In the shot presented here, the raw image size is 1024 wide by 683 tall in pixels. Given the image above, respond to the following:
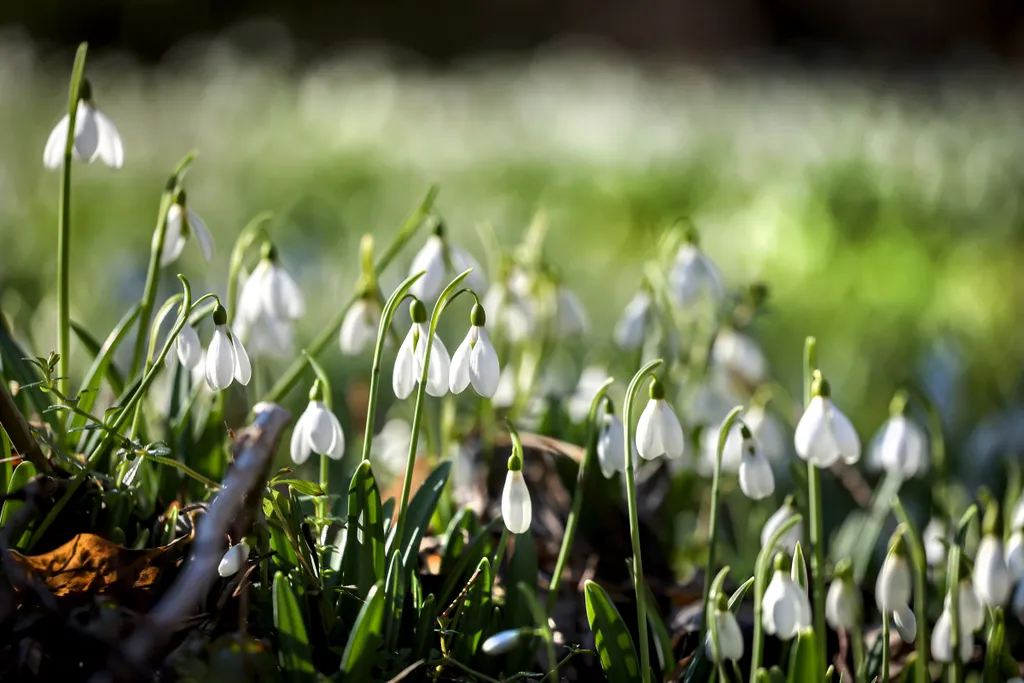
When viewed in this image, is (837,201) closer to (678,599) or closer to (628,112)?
(628,112)

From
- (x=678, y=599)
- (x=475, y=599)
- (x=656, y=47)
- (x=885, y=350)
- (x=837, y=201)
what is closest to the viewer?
(x=475, y=599)

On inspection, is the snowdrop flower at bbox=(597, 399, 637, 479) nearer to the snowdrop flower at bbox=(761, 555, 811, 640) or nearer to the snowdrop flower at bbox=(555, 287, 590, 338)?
the snowdrop flower at bbox=(761, 555, 811, 640)

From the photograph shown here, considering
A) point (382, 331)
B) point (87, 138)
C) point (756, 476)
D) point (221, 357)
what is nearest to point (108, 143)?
point (87, 138)

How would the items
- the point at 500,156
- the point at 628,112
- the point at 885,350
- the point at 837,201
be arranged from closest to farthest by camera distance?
the point at 885,350, the point at 837,201, the point at 500,156, the point at 628,112

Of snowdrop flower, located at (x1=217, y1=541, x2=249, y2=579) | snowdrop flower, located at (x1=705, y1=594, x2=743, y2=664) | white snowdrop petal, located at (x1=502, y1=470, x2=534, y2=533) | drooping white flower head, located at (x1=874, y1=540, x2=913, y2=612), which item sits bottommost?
snowdrop flower, located at (x1=705, y1=594, x2=743, y2=664)

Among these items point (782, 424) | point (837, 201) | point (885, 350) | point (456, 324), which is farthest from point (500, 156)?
point (782, 424)

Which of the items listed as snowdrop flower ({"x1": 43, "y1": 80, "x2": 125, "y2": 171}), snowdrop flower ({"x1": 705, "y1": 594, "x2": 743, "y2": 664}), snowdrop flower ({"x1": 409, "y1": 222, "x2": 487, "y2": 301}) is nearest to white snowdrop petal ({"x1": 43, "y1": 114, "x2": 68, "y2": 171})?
snowdrop flower ({"x1": 43, "y1": 80, "x2": 125, "y2": 171})

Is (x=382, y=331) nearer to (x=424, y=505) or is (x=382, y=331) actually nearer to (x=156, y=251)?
(x=424, y=505)
